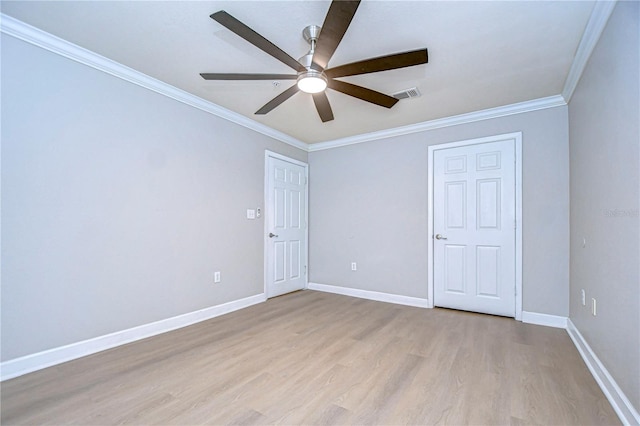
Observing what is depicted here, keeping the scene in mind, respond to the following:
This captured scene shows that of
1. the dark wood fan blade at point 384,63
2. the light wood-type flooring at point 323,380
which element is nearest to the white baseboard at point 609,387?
the light wood-type flooring at point 323,380

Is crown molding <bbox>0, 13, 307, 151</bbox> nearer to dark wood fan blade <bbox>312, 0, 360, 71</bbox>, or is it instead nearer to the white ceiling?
the white ceiling

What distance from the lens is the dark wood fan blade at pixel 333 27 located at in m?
1.43

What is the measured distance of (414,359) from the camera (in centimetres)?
234

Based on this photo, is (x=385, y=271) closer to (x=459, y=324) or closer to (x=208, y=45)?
(x=459, y=324)

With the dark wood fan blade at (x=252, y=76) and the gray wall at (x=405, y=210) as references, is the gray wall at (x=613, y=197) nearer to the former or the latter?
the gray wall at (x=405, y=210)

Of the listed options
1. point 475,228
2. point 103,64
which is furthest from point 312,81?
point 475,228

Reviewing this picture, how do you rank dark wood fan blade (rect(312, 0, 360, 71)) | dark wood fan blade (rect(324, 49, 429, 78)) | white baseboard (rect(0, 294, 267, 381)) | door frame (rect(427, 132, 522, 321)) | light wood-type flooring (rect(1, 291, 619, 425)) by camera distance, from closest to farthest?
dark wood fan blade (rect(312, 0, 360, 71)) → light wood-type flooring (rect(1, 291, 619, 425)) → dark wood fan blade (rect(324, 49, 429, 78)) → white baseboard (rect(0, 294, 267, 381)) → door frame (rect(427, 132, 522, 321))

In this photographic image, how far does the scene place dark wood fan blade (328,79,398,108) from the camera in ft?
7.38

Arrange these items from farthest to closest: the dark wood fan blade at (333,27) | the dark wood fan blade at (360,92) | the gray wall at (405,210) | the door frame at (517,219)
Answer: the door frame at (517,219) → the gray wall at (405,210) → the dark wood fan blade at (360,92) → the dark wood fan blade at (333,27)

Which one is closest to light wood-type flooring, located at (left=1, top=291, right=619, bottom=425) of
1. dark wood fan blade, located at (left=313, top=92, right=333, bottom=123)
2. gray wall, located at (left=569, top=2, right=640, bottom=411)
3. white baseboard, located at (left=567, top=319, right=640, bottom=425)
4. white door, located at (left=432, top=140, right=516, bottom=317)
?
white baseboard, located at (left=567, top=319, right=640, bottom=425)

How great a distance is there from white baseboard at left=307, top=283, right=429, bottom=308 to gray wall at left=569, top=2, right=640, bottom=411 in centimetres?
169

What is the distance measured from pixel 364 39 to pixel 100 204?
2.54 meters

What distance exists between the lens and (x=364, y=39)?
2.17 metres

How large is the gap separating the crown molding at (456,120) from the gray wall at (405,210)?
0.07 meters
